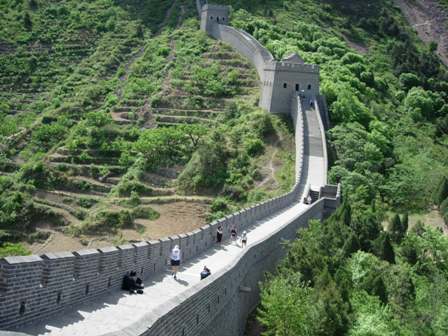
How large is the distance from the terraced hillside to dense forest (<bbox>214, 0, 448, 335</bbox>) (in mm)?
6064

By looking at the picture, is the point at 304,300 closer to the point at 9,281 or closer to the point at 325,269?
the point at 325,269

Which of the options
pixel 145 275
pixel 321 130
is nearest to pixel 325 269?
pixel 145 275

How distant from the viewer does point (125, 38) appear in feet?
247

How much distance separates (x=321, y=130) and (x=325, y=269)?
81.7ft

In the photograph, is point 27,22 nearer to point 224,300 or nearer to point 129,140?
point 129,140

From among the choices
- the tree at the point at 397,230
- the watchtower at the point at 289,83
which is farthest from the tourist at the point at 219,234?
the watchtower at the point at 289,83

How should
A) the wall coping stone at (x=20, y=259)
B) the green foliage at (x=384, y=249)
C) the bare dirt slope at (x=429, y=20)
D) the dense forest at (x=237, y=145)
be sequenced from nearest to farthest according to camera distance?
1. the wall coping stone at (x=20, y=259)
2. the dense forest at (x=237, y=145)
3. the green foliage at (x=384, y=249)
4. the bare dirt slope at (x=429, y=20)

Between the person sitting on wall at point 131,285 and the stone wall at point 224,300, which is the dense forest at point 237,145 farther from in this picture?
the person sitting on wall at point 131,285

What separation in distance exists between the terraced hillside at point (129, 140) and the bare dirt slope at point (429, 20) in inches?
1554

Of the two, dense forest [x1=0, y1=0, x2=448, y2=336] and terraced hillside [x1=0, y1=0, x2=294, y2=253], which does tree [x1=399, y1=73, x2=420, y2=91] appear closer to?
dense forest [x1=0, y1=0, x2=448, y2=336]

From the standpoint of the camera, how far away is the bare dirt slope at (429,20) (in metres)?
92.4

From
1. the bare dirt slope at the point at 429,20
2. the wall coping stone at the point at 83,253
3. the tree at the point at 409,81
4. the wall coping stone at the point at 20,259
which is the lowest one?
the wall coping stone at the point at 83,253

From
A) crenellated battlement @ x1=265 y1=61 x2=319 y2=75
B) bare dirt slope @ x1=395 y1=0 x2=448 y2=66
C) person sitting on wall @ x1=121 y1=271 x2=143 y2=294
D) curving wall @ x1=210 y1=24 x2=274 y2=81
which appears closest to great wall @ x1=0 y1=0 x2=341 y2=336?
person sitting on wall @ x1=121 y1=271 x2=143 y2=294

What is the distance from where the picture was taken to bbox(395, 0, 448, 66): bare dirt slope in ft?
303
